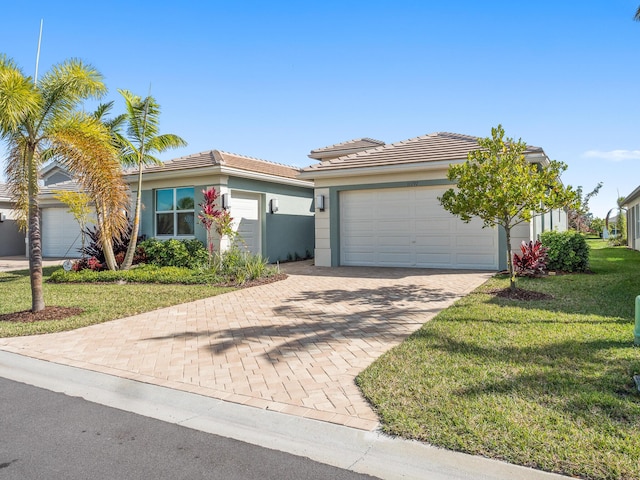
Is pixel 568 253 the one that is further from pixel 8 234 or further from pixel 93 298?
pixel 8 234

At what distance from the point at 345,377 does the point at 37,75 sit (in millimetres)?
7650

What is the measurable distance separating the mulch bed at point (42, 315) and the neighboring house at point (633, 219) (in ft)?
72.0

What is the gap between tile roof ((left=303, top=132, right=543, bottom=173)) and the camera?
13154mm

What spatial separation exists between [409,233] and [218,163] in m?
6.53

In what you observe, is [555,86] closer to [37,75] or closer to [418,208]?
[418,208]

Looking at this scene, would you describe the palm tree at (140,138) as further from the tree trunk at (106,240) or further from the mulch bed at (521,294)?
the mulch bed at (521,294)

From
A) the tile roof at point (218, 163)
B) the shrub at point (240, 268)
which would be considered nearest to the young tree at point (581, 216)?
the tile roof at point (218, 163)

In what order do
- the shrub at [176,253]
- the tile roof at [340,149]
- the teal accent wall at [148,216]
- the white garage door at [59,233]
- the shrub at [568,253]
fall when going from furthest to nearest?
the tile roof at [340,149] → the white garage door at [59,233] → the teal accent wall at [148,216] → the shrub at [176,253] → the shrub at [568,253]

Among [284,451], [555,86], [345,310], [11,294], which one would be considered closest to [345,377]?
[284,451]

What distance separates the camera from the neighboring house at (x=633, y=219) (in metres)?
21.2

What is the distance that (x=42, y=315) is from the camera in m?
7.84

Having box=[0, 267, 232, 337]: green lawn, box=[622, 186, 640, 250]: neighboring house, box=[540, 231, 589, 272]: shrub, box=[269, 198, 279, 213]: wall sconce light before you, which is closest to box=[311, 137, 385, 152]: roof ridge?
box=[269, 198, 279, 213]: wall sconce light

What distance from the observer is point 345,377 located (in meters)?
4.59

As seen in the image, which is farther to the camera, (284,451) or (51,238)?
(51,238)
